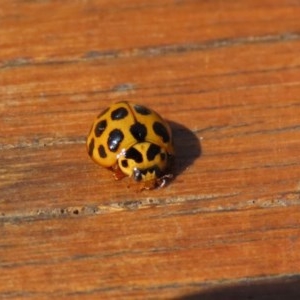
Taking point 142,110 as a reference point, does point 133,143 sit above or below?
below

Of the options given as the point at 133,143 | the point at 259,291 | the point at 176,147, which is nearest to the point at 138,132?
the point at 133,143

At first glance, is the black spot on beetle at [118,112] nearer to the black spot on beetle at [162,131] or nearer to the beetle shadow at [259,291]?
the black spot on beetle at [162,131]

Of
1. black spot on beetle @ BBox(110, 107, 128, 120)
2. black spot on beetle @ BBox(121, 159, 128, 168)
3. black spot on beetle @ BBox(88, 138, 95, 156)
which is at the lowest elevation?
black spot on beetle @ BBox(121, 159, 128, 168)

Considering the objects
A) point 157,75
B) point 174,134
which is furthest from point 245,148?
point 157,75

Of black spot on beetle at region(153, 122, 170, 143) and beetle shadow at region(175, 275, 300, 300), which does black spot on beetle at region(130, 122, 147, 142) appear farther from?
beetle shadow at region(175, 275, 300, 300)

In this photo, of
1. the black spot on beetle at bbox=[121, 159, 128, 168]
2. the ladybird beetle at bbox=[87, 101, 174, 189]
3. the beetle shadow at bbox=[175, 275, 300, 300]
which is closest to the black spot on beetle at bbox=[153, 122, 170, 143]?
the ladybird beetle at bbox=[87, 101, 174, 189]

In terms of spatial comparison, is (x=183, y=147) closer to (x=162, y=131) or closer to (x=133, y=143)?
(x=162, y=131)

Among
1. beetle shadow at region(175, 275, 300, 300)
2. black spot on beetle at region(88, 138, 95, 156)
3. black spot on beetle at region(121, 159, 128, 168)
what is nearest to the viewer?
beetle shadow at region(175, 275, 300, 300)
